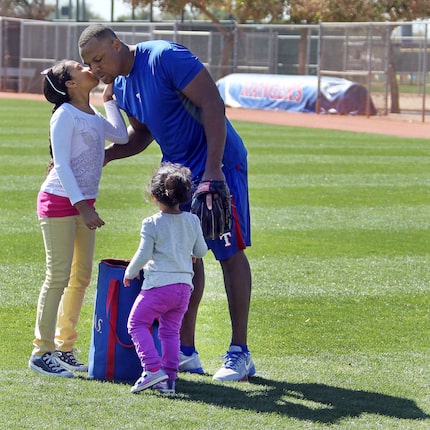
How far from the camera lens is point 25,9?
2630 inches

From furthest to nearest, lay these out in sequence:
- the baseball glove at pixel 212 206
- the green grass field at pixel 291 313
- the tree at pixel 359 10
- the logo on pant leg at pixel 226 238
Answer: the tree at pixel 359 10 < the logo on pant leg at pixel 226 238 < the baseball glove at pixel 212 206 < the green grass field at pixel 291 313

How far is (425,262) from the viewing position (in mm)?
9141

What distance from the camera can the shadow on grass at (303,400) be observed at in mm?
4945

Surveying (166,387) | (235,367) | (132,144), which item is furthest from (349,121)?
(166,387)

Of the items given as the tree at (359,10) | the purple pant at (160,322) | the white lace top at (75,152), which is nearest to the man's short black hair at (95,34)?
the white lace top at (75,152)

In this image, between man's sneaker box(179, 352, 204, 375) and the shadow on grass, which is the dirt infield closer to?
man's sneaker box(179, 352, 204, 375)

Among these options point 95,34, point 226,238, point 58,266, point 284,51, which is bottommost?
point 58,266

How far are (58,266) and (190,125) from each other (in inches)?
39.5

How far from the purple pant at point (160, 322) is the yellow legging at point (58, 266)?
1.69ft

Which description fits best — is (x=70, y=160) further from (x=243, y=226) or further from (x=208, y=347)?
(x=208, y=347)

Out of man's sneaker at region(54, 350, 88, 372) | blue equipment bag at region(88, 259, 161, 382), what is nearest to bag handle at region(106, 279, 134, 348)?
blue equipment bag at region(88, 259, 161, 382)

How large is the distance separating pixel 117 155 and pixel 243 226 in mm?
883

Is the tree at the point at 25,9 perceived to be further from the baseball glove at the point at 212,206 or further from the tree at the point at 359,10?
the baseball glove at the point at 212,206

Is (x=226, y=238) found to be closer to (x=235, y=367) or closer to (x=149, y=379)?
(x=235, y=367)
